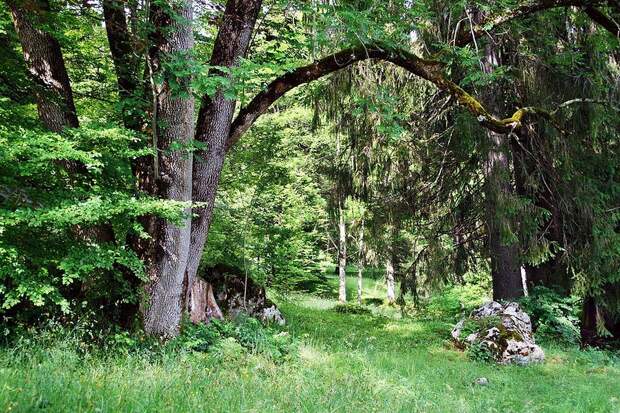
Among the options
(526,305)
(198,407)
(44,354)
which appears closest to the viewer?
(198,407)

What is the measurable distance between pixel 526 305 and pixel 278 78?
748 centimetres

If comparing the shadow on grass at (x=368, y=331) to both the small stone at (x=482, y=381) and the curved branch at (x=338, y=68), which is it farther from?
the curved branch at (x=338, y=68)

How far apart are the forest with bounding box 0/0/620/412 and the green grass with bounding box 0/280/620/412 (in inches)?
1.4

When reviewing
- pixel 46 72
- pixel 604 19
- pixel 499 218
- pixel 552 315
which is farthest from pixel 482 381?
pixel 46 72

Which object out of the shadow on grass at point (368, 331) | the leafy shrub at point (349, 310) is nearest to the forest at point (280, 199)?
the shadow on grass at point (368, 331)

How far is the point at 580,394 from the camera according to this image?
5.34m

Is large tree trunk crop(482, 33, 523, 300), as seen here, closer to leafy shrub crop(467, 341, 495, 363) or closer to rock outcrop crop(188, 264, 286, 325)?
leafy shrub crop(467, 341, 495, 363)

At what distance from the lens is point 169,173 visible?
5180 millimetres

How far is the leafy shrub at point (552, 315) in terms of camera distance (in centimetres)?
986

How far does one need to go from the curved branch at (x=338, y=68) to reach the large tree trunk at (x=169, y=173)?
90 centimetres

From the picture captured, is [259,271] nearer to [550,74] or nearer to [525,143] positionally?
[525,143]

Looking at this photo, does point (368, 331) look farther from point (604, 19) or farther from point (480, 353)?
point (604, 19)

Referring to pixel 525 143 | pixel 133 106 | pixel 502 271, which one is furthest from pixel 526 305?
pixel 133 106

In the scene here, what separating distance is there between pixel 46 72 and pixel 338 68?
352cm
